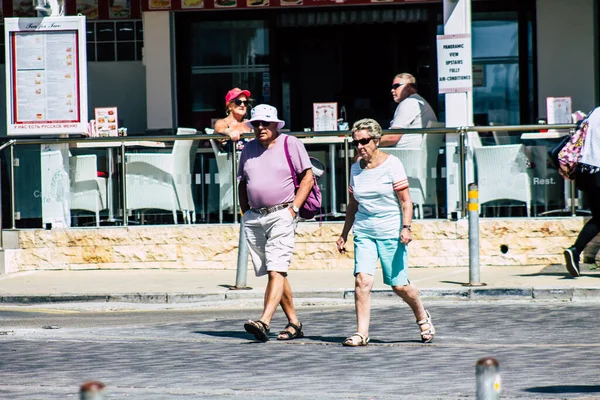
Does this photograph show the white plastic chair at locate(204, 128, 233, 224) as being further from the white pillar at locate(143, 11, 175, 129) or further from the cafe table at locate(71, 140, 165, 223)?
the white pillar at locate(143, 11, 175, 129)

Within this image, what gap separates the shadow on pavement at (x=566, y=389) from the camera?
23.3 ft

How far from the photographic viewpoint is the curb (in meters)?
12.1

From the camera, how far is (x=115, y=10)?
66.8 ft

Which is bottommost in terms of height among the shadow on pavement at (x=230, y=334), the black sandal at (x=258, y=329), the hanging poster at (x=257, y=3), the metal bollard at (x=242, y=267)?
the shadow on pavement at (x=230, y=334)

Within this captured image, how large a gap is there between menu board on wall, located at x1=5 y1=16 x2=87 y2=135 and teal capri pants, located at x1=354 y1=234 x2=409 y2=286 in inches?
259

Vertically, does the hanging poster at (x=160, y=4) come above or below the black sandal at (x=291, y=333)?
above

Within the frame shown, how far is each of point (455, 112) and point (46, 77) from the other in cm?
498

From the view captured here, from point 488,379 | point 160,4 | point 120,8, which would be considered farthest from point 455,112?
point 488,379

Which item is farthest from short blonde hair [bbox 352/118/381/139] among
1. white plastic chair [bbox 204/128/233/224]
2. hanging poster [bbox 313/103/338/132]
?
hanging poster [bbox 313/103/338/132]

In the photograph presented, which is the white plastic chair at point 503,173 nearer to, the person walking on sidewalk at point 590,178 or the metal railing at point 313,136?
the metal railing at point 313,136

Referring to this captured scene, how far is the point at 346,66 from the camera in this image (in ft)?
65.5

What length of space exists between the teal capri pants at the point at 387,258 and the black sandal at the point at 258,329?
32.5 inches

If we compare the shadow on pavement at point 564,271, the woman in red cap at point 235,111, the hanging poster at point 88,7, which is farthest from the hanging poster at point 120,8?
the shadow on pavement at point 564,271

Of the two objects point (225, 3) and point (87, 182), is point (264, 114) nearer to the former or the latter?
point (87, 182)
